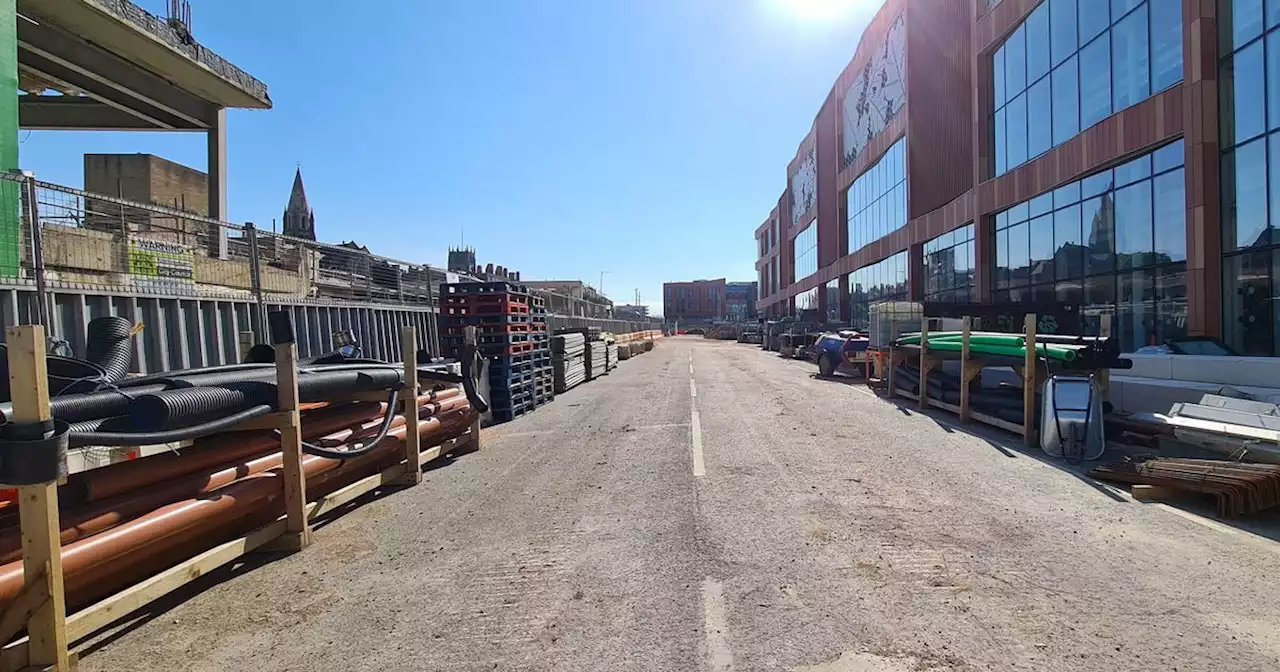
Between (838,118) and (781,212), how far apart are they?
24.9 m

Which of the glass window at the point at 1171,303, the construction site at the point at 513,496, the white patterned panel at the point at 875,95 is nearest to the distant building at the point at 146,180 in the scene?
the construction site at the point at 513,496

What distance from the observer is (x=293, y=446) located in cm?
508

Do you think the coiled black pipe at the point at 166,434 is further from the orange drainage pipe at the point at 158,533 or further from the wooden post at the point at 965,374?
the wooden post at the point at 965,374

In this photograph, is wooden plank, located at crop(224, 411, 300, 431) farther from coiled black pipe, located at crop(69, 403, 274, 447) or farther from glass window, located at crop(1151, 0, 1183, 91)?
glass window, located at crop(1151, 0, 1183, 91)

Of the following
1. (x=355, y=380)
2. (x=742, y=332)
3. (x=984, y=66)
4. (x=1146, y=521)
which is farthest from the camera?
(x=742, y=332)

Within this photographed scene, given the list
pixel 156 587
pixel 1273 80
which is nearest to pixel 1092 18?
pixel 1273 80

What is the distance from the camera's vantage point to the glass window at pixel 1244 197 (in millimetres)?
13492

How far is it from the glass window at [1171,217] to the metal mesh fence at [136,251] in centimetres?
1913

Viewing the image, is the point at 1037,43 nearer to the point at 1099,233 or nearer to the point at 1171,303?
the point at 1099,233

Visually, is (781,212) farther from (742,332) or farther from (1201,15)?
(1201,15)

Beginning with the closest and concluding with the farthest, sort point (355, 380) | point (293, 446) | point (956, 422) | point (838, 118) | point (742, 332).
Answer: point (293, 446) < point (355, 380) < point (956, 422) < point (838, 118) < point (742, 332)

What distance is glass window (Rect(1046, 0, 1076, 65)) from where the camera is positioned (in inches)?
781

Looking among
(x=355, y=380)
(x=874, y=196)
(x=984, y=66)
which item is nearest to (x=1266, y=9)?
(x=984, y=66)

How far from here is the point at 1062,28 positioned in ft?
Answer: 66.5
